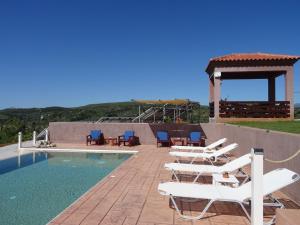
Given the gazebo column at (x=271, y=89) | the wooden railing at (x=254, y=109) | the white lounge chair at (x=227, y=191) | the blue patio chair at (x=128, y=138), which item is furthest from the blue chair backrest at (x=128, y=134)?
the white lounge chair at (x=227, y=191)

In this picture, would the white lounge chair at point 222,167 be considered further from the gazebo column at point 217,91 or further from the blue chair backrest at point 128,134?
the blue chair backrest at point 128,134

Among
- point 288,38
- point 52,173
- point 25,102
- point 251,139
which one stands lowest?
point 52,173

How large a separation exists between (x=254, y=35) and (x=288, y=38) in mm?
4231

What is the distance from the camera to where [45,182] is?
8.06 m

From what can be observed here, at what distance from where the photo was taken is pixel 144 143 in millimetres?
15227

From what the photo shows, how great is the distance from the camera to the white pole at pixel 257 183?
329cm

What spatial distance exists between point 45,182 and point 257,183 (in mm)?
6167

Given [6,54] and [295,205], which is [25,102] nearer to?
[6,54]

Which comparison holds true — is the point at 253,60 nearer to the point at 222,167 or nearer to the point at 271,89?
the point at 271,89

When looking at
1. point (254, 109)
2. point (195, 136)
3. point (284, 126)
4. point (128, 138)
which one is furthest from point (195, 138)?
point (284, 126)

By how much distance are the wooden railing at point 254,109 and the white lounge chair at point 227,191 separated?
9571mm

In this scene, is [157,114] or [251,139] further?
[157,114]

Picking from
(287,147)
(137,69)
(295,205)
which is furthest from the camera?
(137,69)

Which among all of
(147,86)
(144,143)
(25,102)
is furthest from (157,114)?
(25,102)
